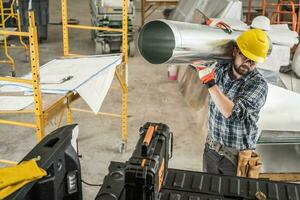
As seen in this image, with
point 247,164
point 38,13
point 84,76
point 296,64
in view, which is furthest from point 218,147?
point 38,13

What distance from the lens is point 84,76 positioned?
10.3 ft

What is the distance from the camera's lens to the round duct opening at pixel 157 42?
2.10 m

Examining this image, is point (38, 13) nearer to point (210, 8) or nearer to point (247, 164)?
point (210, 8)

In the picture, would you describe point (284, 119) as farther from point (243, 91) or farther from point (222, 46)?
point (222, 46)

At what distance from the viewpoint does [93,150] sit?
4.40 metres

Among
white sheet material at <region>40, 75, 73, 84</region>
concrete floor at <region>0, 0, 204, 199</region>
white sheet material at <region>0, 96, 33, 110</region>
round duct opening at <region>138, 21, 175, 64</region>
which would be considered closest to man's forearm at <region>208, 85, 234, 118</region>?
round duct opening at <region>138, 21, 175, 64</region>

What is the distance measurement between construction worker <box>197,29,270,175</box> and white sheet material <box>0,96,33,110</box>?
1.26 m

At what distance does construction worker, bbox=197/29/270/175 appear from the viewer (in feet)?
7.70

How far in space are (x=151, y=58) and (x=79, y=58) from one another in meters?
1.78

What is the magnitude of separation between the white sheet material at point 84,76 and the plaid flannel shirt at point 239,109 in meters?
0.89

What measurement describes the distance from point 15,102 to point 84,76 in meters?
0.56

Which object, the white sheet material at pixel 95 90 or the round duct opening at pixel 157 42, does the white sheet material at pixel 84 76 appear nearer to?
the white sheet material at pixel 95 90

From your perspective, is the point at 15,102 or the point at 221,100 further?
the point at 15,102

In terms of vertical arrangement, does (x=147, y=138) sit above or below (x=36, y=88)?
above
